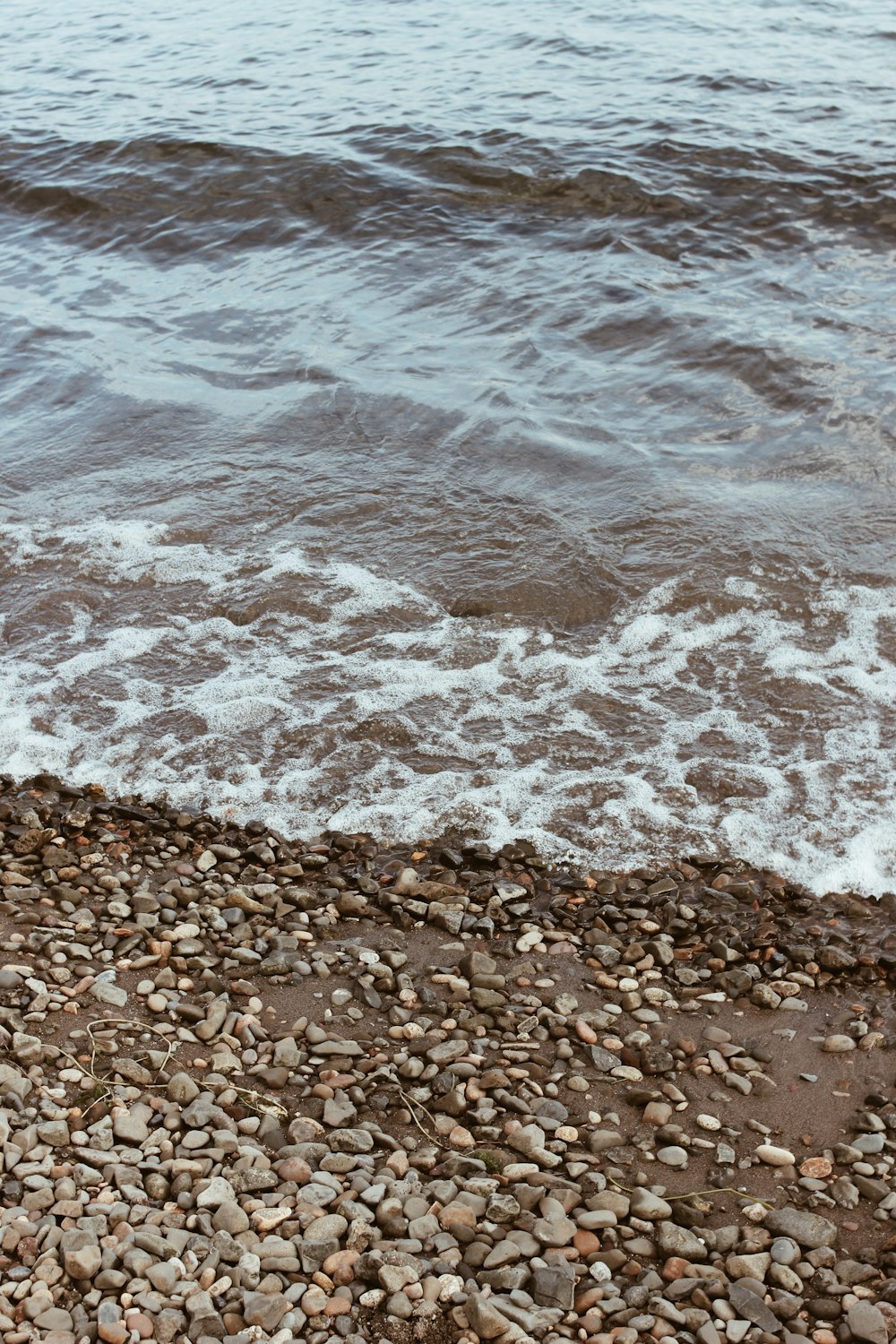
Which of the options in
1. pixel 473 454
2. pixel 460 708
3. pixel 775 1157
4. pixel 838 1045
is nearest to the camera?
pixel 775 1157

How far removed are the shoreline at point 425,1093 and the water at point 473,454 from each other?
20.1 inches


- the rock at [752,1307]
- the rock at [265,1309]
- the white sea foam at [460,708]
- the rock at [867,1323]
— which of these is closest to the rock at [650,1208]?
the rock at [752,1307]

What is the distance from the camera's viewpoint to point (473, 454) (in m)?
8.77

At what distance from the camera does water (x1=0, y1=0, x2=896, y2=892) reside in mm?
5809

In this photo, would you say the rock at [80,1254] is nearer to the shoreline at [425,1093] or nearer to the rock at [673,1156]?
the shoreline at [425,1093]

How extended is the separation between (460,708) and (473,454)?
323 centimetres

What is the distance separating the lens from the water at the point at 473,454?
5809 mm

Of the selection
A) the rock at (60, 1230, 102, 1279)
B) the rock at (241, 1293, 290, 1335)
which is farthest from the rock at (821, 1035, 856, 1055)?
the rock at (60, 1230, 102, 1279)

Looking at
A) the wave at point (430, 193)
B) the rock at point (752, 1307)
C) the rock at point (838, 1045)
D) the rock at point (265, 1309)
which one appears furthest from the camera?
the wave at point (430, 193)

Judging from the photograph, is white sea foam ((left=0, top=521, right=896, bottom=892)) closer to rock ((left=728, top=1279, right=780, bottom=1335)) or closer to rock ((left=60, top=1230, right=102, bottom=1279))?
rock ((left=728, top=1279, right=780, bottom=1335))

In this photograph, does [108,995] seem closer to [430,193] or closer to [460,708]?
[460,708]

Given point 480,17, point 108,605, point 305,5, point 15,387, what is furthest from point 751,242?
point 305,5

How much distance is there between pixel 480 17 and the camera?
21.0m

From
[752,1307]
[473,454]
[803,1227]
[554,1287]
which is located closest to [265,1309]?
[554,1287]
